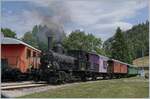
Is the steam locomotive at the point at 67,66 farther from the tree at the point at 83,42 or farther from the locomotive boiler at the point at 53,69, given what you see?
the tree at the point at 83,42

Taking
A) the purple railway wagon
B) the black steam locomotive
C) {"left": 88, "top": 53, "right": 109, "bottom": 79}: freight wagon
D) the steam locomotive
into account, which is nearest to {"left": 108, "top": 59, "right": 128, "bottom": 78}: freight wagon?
{"left": 88, "top": 53, "right": 109, "bottom": 79}: freight wagon

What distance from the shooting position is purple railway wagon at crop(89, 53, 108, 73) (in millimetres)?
37253

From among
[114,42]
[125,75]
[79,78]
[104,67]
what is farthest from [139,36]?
[79,78]

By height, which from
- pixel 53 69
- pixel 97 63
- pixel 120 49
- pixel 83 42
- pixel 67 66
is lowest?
pixel 53 69

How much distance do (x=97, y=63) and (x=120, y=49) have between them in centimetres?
6267

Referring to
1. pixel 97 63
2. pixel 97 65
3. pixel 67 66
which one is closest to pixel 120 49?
pixel 97 63

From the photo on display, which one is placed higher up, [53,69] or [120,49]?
[120,49]

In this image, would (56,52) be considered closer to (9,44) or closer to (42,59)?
(42,59)

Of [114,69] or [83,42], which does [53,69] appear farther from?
[83,42]

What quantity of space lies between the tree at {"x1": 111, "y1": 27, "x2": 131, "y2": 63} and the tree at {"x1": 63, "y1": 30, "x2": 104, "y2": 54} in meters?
4.77

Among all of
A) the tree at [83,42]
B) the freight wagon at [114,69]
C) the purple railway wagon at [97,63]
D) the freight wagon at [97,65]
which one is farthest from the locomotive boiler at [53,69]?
the tree at [83,42]

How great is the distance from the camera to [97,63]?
39.7m

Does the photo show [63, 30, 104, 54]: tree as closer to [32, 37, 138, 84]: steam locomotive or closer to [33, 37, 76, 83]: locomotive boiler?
[32, 37, 138, 84]: steam locomotive

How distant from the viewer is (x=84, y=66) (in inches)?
1358
